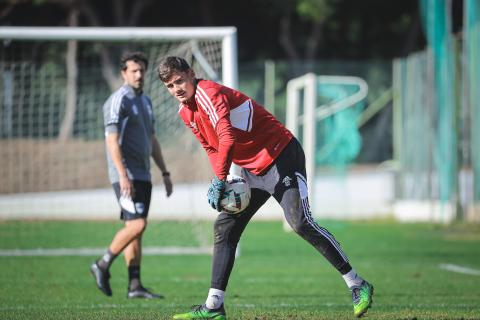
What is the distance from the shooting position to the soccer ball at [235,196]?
7.11 m

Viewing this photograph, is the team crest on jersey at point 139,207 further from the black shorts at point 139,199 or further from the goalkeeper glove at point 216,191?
the goalkeeper glove at point 216,191

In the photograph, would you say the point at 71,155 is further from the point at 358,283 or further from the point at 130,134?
the point at 358,283

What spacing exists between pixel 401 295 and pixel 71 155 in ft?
40.9

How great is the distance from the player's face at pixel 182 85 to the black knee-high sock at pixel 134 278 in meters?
3.08

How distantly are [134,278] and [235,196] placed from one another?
2.90m

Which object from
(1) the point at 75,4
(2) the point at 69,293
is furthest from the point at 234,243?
(1) the point at 75,4

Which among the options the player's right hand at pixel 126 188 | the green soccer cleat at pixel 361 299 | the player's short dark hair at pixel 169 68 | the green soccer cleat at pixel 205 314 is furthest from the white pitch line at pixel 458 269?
the player's short dark hair at pixel 169 68

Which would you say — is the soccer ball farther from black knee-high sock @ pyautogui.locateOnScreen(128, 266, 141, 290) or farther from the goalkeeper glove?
black knee-high sock @ pyautogui.locateOnScreen(128, 266, 141, 290)

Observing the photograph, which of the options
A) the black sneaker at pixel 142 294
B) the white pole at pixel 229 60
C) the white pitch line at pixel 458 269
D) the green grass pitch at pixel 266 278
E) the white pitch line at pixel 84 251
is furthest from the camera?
the white pitch line at pixel 84 251

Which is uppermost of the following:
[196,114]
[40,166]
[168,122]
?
[196,114]

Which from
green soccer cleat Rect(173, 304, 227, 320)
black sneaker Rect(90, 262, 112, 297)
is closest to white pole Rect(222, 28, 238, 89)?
black sneaker Rect(90, 262, 112, 297)

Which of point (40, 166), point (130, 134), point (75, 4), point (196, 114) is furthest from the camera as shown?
point (75, 4)

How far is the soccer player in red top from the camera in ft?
23.2

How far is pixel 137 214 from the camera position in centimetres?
954
